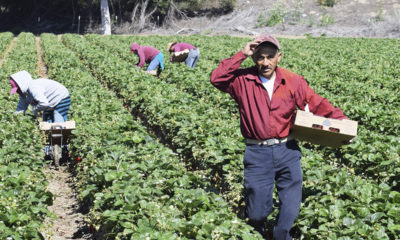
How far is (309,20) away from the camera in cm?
4381

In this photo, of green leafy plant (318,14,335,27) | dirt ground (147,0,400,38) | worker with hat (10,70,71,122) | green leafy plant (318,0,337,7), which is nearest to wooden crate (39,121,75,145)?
worker with hat (10,70,71,122)

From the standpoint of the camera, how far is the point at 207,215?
381cm

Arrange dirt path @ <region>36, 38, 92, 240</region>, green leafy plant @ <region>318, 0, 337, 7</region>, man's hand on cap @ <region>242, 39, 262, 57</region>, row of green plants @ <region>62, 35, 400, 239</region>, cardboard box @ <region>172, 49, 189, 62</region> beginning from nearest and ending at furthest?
man's hand on cap @ <region>242, 39, 262, 57</region> → row of green plants @ <region>62, 35, 400, 239</region> → dirt path @ <region>36, 38, 92, 240</region> → cardboard box @ <region>172, 49, 189, 62</region> → green leafy plant @ <region>318, 0, 337, 7</region>

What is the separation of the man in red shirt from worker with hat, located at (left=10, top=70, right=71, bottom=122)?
168 inches

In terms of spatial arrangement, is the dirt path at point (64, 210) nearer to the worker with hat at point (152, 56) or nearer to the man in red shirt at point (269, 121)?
the man in red shirt at point (269, 121)

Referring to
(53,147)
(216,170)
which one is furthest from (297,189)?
(53,147)

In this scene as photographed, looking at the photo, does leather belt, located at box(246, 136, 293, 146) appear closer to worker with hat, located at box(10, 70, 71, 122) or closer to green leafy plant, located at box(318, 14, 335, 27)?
worker with hat, located at box(10, 70, 71, 122)

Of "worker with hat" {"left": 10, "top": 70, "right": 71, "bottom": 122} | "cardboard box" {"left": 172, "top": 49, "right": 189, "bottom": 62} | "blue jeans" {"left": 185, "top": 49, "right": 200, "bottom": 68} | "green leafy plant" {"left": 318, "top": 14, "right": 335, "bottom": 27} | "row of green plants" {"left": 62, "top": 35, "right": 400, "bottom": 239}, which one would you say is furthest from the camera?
"green leafy plant" {"left": 318, "top": 14, "right": 335, "bottom": 27}

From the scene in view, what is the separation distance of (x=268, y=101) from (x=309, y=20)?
43.0 metres

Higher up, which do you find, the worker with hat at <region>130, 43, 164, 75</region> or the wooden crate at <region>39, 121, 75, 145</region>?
the worker with hat at <region>130, 43, 164, 75</region>

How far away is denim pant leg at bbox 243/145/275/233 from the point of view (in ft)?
12.3

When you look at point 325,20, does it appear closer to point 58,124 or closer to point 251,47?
point 58,124

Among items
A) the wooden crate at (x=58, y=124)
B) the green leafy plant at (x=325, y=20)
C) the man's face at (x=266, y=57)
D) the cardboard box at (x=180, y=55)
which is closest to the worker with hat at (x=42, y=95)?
the wooden crate at (x=58, y=124)

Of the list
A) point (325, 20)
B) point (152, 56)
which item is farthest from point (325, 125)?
point (325, 20)
